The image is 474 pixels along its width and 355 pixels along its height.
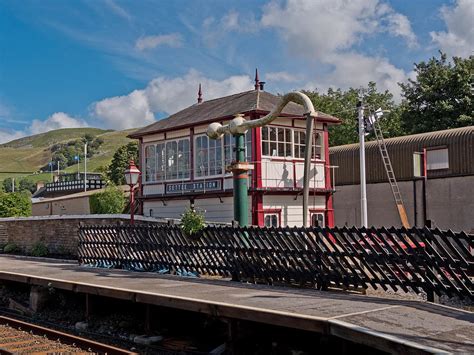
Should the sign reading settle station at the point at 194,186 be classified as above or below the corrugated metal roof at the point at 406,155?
below

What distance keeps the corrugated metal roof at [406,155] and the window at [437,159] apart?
0.59 feet

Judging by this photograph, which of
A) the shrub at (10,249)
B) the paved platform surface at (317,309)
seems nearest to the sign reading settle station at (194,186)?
the paved platform surface at (317,309)

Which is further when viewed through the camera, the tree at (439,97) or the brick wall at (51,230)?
the tree at (439,97)

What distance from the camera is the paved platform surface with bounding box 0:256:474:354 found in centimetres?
627

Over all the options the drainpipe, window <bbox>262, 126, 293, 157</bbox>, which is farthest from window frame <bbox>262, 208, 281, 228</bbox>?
the drainpipe

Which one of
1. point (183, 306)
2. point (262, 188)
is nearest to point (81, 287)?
point (183, 306)

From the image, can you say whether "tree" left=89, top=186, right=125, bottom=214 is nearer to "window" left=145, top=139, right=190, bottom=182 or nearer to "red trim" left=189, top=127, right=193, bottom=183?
"window" left=145, top=139, right=190, bottom=182

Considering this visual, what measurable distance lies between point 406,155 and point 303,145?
24.9 ft

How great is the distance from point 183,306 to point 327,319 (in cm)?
277

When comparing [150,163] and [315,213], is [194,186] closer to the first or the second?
[150,163]

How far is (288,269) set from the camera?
436 inches

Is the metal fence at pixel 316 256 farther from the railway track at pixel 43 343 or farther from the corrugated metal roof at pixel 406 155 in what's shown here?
the corrugated metal roof at pixel 406 155

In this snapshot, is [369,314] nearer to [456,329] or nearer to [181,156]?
[456,329]

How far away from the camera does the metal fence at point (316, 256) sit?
906cm
